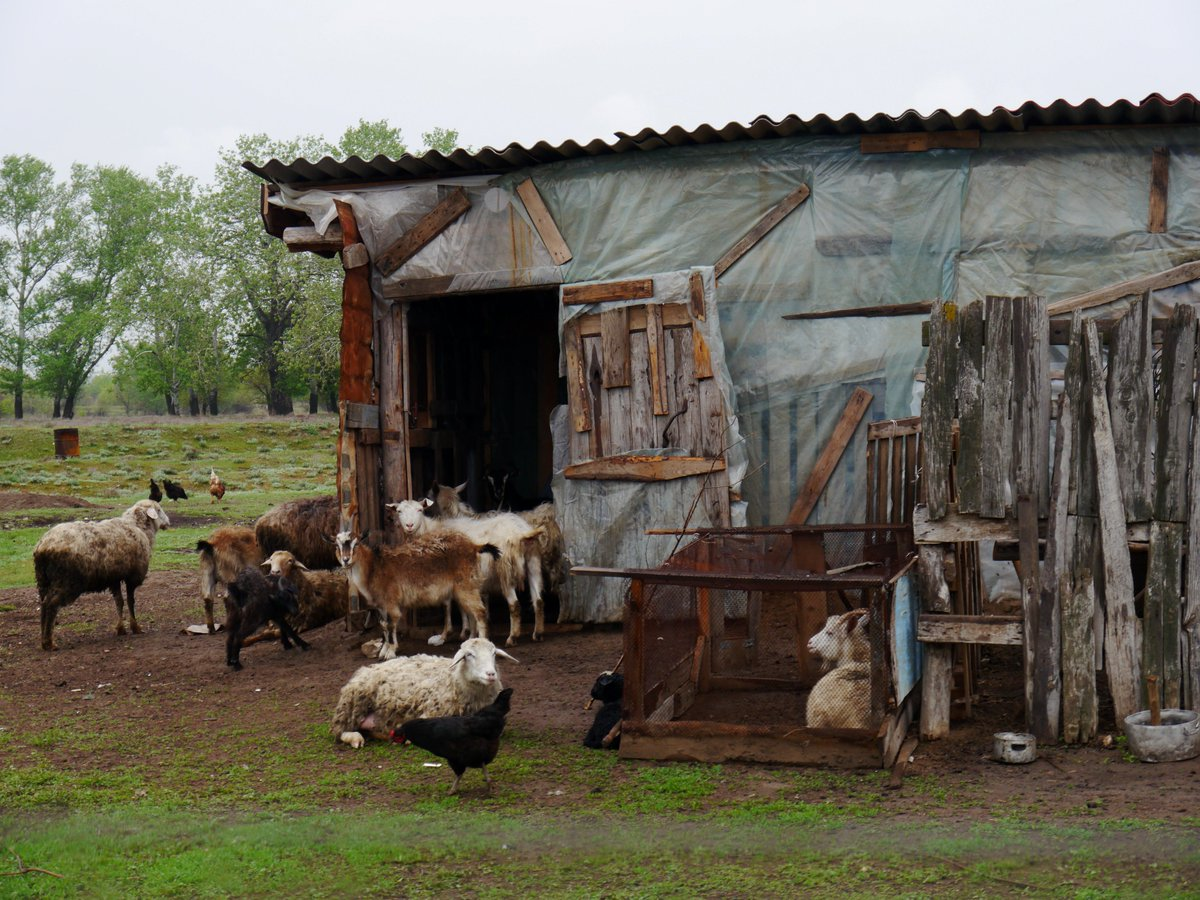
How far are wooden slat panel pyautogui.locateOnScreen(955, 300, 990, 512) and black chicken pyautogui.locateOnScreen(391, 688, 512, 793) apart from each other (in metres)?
3.07

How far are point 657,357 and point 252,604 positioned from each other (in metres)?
4.24

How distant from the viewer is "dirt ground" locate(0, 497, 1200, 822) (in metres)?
6.22

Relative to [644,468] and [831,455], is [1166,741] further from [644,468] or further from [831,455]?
[644,468]

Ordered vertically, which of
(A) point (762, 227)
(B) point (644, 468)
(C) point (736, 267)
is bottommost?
(B) point (644, 468)

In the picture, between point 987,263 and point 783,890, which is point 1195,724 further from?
point 987,263

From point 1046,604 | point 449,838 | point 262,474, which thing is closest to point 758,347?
point 1046,604

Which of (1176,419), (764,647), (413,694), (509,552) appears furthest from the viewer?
(509,552)

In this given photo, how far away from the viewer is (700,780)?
6.74 metres

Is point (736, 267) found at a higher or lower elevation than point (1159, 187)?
lower

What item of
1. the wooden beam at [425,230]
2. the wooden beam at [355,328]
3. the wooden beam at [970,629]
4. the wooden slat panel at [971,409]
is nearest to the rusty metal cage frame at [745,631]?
the wooden beam at [970,629]

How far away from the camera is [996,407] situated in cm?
717

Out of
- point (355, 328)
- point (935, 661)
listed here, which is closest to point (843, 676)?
point (935, 661)

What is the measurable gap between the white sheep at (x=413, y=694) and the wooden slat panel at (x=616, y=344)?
149 inches

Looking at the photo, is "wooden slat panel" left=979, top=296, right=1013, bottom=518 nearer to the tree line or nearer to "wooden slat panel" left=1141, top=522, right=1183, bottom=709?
"wooden slat panel" left=1141, top=522, right=1183, bottom=709
